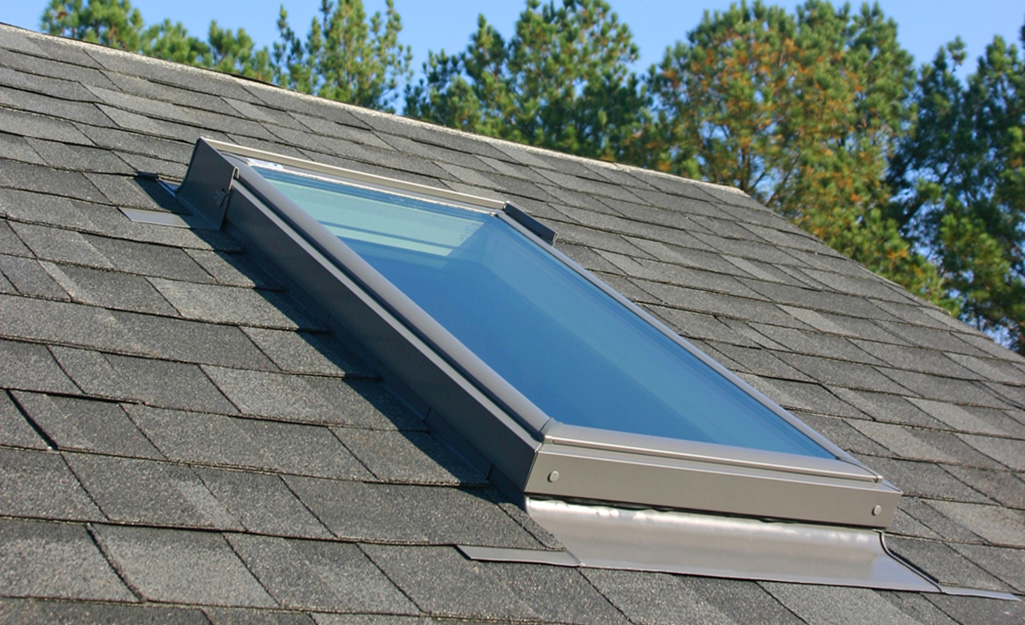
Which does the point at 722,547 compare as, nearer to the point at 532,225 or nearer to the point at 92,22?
the point at 532,225

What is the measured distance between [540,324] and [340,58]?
2787cm

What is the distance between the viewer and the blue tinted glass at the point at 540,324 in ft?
7.64

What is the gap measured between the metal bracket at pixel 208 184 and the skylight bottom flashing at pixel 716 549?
1404 millimetres

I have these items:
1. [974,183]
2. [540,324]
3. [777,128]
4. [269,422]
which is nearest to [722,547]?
[540,324]

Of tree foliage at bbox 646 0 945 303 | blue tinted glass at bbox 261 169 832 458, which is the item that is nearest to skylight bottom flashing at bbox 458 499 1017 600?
blue tinted glass at bbox 261 169 832 458

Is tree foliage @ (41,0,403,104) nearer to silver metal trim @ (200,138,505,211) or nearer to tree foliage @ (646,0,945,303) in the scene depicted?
tree foliage @ (646,0,945,303)

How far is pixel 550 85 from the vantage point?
26172mm

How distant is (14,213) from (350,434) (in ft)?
3.81

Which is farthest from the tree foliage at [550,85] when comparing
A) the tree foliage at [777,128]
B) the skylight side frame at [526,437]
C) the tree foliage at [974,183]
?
the skylight side frame at [526,437]

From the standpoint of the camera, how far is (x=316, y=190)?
3.05 metres

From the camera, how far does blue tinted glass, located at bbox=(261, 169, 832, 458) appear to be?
2.33 meters

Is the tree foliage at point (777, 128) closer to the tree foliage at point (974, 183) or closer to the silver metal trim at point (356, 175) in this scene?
the tree foliage at point (974, 183)

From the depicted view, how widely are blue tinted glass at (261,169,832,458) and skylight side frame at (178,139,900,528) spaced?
0.40 ft

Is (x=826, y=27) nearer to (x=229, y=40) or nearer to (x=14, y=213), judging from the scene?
(x=229, y=40)
